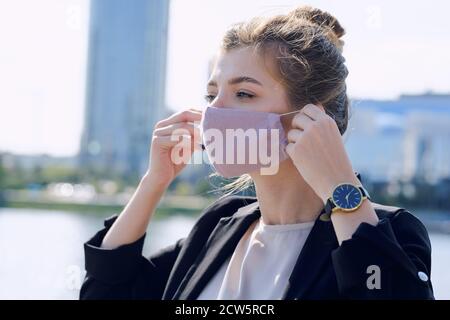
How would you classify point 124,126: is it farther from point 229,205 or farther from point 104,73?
point 229,205

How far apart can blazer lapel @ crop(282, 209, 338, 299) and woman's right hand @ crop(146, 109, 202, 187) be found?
0.38m

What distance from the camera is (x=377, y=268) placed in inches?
39.3

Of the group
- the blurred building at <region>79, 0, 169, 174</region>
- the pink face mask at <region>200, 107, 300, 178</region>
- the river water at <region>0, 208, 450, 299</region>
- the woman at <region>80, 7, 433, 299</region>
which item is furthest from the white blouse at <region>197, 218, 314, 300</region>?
the blurred building at <region>79, 0, 169, 174</region>

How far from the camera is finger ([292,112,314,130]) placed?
3.60ft

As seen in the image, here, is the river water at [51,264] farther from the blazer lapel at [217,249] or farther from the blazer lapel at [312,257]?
the blazer lapel at [312,257]

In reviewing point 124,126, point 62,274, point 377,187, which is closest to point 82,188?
point 124,126

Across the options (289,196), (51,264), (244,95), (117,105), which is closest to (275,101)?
(244,95)

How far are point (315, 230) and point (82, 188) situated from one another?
A: 21026 millimetres

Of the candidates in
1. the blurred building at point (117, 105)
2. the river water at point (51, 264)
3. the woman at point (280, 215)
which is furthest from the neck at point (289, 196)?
the blurred building at point (117, 105)

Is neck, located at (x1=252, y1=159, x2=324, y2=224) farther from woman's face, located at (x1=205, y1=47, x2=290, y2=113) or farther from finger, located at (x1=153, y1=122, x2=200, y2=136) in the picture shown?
finger, located at (x1=153, y1=122, x2=200, y2=136)

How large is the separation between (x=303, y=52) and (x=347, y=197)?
352 millimetres

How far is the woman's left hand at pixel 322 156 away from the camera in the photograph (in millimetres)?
1057

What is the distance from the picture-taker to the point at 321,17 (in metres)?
1.35

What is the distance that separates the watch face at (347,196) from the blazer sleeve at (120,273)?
0.53 metres
